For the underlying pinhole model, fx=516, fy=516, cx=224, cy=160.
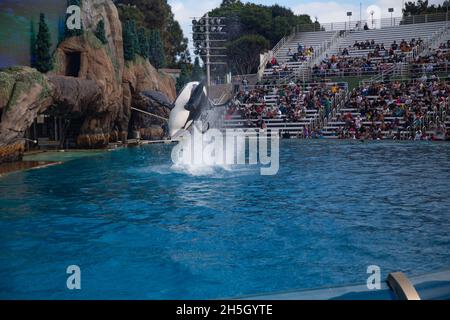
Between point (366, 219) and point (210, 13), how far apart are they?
48205mm

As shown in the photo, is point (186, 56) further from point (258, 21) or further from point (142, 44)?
point (142, 44)

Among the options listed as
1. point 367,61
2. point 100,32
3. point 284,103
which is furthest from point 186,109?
point 367,61

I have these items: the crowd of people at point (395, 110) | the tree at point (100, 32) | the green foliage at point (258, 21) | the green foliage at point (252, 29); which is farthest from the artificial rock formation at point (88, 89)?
the green foliage at point (258, 21)

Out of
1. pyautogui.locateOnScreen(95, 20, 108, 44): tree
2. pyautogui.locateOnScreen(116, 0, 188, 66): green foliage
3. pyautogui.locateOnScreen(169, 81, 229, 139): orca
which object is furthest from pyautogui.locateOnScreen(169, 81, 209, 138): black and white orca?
pyautogui.locateOnScreen(116, 0, 188, 66): green foliage

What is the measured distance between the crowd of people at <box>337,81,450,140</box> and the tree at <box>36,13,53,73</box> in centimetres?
1360

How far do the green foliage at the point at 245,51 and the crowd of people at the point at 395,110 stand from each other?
22.0 metres

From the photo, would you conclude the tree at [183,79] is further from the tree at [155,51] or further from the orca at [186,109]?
the orca at [186,109]

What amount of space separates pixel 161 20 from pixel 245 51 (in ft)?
26.2

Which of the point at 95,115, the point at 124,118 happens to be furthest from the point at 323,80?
the point at 95,115

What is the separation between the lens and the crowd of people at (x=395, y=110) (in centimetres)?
2302

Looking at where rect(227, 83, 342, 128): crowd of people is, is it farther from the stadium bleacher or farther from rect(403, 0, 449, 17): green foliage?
rect(403, 0, 449, 17): green foliage

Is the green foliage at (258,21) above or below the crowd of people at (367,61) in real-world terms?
Result: above

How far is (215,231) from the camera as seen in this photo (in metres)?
6.57
